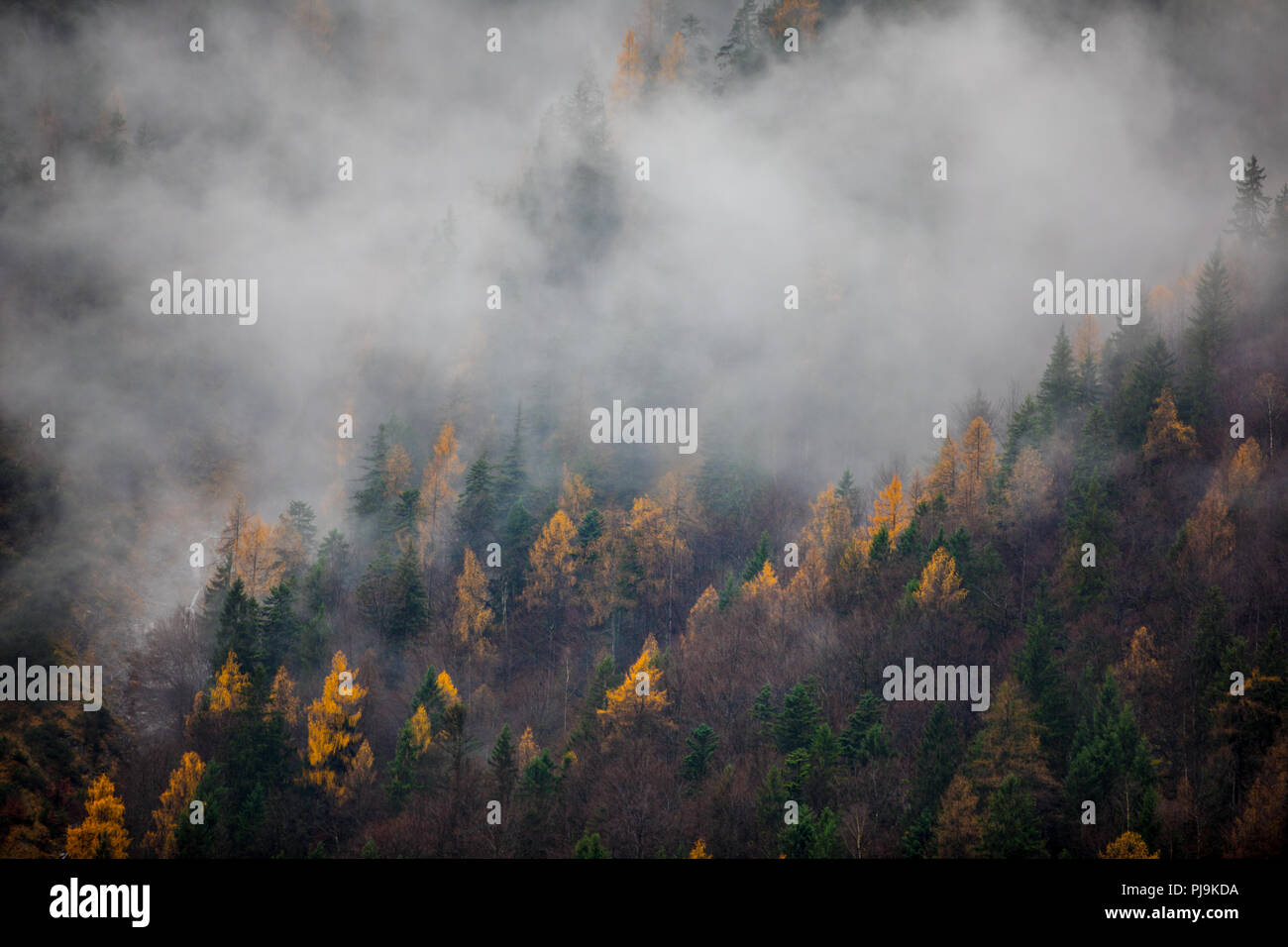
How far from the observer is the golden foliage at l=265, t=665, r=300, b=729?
55731mm

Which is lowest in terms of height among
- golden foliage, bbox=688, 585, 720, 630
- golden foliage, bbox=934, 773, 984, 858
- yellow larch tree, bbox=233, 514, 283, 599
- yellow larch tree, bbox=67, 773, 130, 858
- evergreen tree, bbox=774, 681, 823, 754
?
yellow larch tree, bbox=67, 773, 130, 858

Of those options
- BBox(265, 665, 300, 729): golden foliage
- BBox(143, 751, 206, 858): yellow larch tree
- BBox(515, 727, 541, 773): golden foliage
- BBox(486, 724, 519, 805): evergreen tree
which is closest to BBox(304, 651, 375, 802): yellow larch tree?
BBox(265, 665, 300, 729): golden foliage

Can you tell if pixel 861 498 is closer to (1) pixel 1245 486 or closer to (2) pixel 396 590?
(1) pixel 1245 486

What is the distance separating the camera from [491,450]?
3612 inches

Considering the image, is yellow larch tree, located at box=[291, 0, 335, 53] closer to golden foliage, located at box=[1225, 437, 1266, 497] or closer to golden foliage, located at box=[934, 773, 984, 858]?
golden foliage, located at box=[1225, 437, 1266, 497]

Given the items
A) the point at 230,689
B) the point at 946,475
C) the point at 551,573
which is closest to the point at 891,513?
the point at 946,475

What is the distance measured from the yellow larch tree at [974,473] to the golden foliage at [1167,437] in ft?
31.7

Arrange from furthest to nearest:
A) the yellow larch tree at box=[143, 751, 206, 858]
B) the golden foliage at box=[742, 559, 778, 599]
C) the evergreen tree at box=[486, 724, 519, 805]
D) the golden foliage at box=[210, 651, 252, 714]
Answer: the golden foliage at box=[742, 559, 778, 599]
the golden foliage at box=[210, 651, 252, 714]
the yellow larch tree at box=[143, 751, 206, 858]
the evergreen tree at box=[486, 724, 519, 805]

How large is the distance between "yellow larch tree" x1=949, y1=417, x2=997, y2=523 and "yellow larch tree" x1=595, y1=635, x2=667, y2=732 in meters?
23.5

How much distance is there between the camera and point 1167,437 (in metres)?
62.2

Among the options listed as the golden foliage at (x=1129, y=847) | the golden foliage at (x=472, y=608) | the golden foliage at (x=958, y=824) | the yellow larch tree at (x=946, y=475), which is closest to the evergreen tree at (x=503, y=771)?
the golden foliage at (x=958, y=824)

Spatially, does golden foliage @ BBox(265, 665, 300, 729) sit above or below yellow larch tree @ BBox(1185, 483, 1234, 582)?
below
